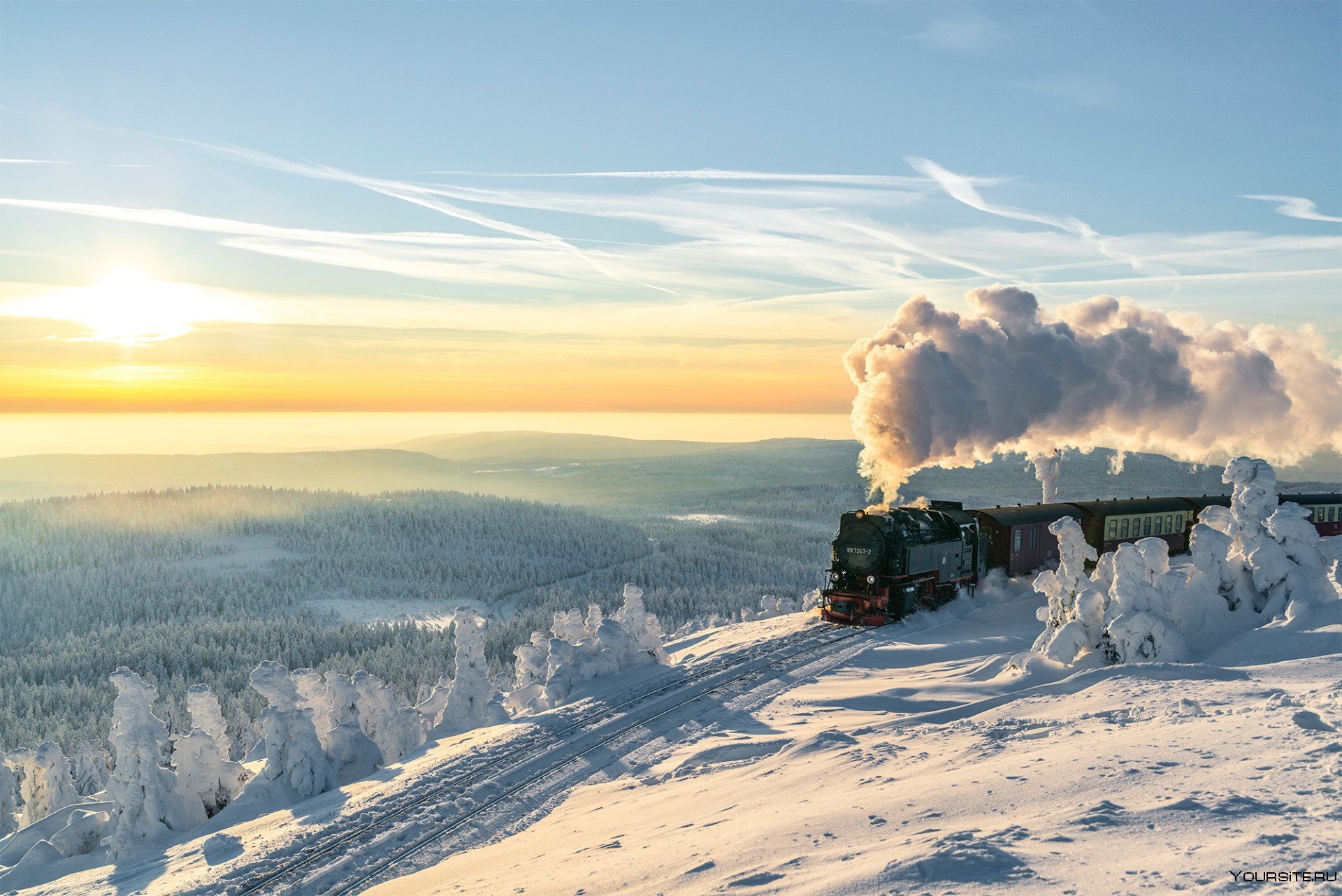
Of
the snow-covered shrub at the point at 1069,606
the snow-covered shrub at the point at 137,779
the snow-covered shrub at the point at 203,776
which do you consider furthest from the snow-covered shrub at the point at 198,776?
the snow-covered shrub at the point at 1069,606

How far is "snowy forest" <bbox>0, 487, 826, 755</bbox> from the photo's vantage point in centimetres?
6994

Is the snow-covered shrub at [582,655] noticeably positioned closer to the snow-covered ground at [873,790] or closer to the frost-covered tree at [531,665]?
the frost-covered tree at [531,665]

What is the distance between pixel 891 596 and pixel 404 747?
19177 millimetres

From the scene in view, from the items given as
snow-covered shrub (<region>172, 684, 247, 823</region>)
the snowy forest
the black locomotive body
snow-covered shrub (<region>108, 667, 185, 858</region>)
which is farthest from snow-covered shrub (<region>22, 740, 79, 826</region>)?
the black locomotive body

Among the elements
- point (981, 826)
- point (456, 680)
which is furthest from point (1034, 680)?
point (456, 680)

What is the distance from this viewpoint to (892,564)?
31.9 meters

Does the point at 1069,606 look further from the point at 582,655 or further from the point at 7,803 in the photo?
the point at 7,803

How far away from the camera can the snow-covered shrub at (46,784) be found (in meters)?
30.5

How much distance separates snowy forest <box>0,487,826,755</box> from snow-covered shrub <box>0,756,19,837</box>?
386cm

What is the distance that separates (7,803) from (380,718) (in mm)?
24298

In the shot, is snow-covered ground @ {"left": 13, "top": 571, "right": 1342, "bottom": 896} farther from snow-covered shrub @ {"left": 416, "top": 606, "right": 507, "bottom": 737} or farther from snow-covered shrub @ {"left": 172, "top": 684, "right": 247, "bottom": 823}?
snow-covered shrub @ {"left": 416, "top": 606, "right": 507, "bottom": 737}

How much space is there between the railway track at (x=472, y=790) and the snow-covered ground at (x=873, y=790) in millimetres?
100

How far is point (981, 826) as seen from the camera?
977cm

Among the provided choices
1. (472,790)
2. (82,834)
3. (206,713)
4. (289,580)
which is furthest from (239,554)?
(472,790)
